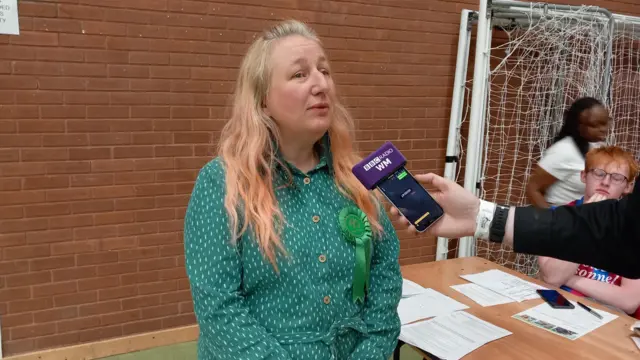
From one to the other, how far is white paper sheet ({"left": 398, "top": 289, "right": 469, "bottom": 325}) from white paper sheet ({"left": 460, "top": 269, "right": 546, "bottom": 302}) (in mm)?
251

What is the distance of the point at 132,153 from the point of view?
3.06 meters

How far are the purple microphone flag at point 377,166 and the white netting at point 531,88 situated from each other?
276cm

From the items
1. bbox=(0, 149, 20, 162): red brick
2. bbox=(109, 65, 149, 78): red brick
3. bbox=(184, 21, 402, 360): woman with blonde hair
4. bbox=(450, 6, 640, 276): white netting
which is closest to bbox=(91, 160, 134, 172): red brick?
bbox=(0, 149, 20, 162): red brick

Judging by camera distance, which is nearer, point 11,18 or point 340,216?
point 340,216

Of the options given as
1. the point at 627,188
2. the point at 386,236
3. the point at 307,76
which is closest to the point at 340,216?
the point at 386,236

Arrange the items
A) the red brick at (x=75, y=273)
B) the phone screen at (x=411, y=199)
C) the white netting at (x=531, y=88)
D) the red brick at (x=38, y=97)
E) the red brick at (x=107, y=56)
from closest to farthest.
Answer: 1. the phone screen at (x=411, y=199)
2. the red brick at (x=38, y=97)
3. the red brick at (x=107, y=56)
4. the red brick at (x=75, y=273)
5. the white netting at (x=531, y=88)

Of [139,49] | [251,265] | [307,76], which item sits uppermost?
[139,49]

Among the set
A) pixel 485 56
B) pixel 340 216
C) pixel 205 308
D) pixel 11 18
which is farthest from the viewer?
pixel 485 56

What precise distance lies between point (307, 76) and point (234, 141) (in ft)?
0.95

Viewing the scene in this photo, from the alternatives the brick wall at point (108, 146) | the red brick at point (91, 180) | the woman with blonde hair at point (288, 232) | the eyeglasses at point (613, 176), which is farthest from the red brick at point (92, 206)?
the eyeglasses at point (613, 176)

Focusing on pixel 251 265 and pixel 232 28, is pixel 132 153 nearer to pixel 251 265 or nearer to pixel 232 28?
pixel 232 28

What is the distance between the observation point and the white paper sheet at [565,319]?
1.80m

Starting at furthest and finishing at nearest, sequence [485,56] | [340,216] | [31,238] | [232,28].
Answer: [485,56]
[232,28]
[31,238]
[340,216]

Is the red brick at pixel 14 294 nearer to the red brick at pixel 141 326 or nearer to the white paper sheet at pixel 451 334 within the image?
the red brick at pixel 141 326
